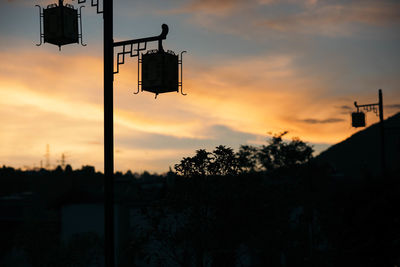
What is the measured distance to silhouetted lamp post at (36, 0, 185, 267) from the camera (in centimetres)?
976

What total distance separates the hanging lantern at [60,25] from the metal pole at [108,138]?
3.49 feet

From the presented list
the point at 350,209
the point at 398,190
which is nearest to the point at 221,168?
the point at 350,209

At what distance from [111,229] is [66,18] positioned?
4.34 metres

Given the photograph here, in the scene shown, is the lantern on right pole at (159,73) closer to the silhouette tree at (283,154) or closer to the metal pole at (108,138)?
the metal pole at (108,138)

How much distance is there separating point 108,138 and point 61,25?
264 cm

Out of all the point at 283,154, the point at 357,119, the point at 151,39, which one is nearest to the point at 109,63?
the point at 151,39

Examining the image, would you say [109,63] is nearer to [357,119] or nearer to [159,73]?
[159,73]

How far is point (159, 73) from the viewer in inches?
416

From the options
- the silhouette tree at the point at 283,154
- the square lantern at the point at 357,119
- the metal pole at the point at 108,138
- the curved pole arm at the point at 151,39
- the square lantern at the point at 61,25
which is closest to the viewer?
the metal pole at the point at 108,138

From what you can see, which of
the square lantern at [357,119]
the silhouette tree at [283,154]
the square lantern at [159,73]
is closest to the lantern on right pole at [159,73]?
the square lantern at [159,73]

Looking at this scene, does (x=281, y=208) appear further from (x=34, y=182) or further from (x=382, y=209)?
(x=34, y=182)

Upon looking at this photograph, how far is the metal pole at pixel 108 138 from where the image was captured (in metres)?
9.72

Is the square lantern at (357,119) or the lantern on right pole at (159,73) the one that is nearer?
the lantern on right pole at (159,73)

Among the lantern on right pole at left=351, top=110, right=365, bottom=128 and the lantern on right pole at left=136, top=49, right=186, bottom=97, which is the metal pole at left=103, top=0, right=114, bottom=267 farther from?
the lantern on right pole at left=351, top=110, right=365, bottom=128
